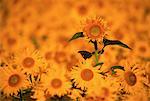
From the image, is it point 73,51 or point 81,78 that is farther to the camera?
point 73,51

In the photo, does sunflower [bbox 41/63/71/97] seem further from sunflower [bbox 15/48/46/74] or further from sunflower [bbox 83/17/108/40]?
sunflower [bbox 83/17/108/40]

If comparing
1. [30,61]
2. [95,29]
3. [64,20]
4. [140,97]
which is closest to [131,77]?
[140,97]

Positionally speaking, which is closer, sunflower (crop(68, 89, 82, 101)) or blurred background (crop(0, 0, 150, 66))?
sunflower (crop(68, 89, 82, 101))

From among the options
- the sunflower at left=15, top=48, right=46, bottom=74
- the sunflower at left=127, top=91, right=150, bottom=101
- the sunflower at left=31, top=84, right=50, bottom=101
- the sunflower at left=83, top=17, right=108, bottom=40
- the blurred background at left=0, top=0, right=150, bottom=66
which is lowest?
the sunflower at left=127, top=91, right=150, bottom=101

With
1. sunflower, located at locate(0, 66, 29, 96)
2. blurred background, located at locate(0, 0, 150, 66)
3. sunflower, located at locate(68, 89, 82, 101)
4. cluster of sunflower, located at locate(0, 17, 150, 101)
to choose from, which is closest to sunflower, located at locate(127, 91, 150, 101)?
cluster of sunflower, located at locate(0, 17, 150, 101)

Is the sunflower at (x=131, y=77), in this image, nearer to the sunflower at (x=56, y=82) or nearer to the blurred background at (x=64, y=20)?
the sunflower at (x=56, y=82)

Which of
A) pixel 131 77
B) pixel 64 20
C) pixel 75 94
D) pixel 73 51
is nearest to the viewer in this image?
pixel 75 94

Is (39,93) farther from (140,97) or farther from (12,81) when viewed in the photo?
(140,97)
